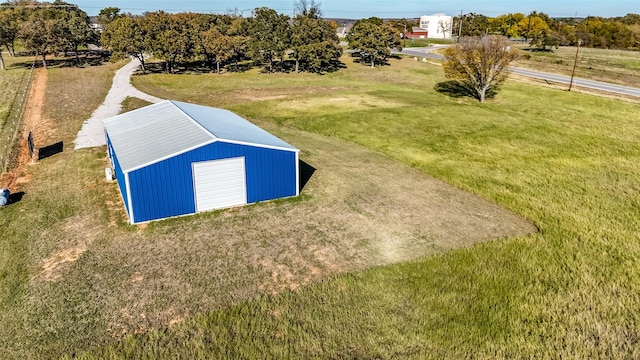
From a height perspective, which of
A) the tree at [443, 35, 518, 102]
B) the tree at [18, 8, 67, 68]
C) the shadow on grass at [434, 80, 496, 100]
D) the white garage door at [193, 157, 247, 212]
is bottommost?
the white garage door at [193, 157, 247, 212]

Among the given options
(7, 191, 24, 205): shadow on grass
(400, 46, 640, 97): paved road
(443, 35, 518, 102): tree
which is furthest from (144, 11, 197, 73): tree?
(400, 46, 640, 97): paved road

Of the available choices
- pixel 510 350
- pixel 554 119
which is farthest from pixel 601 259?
pixel 554 119

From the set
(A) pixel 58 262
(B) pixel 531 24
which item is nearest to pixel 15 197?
(A) pixel 58 262

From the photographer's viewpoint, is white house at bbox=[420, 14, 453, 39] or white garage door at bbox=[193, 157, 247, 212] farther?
white house at bbox=[420, 14, 453, 39]

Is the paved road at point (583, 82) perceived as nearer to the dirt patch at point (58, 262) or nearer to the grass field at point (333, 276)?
the grass field at point (333, 276)

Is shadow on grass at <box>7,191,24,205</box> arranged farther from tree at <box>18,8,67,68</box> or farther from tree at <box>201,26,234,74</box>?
tree at <box>18,8,67,68</box>

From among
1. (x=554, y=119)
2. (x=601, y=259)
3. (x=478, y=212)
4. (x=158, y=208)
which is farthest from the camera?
(x=554, y=119)

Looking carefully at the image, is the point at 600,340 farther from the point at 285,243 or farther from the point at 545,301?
the point at 285,243
